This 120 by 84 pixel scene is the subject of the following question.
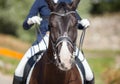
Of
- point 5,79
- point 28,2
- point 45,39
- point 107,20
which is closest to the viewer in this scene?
point 45,39

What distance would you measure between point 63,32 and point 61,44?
15cm

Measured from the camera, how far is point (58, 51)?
6930 millimetres

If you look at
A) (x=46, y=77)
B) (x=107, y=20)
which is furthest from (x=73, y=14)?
(x=107, y=20)

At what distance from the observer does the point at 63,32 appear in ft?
22.9

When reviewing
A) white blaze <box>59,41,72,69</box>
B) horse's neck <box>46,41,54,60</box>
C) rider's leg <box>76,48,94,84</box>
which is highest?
rider's leg <box>76,48,94,84</box>

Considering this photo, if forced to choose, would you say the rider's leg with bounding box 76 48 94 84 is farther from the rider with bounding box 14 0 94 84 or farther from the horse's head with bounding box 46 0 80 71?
the horse's head with bounding box 46 0 80 71

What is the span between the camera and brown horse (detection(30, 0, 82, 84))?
686 cm

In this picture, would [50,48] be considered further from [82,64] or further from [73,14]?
[82,64]

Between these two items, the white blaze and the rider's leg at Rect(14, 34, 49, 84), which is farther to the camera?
the rider's leg at Rect(14, 34, 49, 84)

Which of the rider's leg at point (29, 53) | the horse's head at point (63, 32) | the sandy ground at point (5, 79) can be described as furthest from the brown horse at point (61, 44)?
the sandy ground at point (5, 79)

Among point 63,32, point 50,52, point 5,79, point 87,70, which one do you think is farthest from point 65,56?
point 5,79

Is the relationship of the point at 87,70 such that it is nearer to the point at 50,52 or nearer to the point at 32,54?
the point at 32,54

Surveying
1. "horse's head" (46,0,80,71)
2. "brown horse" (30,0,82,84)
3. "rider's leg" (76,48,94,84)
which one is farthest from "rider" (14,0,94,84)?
"horse's head" (46,0,80,71)

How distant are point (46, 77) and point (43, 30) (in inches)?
43.7
